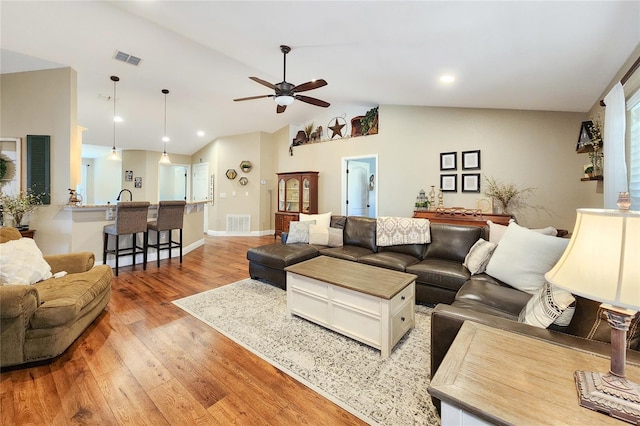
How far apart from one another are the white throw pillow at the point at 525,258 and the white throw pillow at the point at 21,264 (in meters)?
3.94

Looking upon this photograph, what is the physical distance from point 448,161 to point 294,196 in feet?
12.1

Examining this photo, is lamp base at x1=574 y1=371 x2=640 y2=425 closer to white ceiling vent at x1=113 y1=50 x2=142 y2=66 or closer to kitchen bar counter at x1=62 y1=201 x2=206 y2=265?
kitchen bar counter at x1=62 y1=201 x2=206 y2=265

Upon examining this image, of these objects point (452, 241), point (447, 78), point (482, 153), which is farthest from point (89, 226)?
point (482, 153)

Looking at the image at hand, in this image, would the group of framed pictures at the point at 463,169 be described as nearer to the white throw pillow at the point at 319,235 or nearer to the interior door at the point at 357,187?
the interior door at the point at 357,187

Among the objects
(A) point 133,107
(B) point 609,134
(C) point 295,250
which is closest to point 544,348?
(B) point 609,134

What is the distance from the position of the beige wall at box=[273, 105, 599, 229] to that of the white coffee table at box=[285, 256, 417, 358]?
322 cm

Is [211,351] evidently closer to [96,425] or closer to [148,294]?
[96,425]

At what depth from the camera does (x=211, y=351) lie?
2164 millimetres

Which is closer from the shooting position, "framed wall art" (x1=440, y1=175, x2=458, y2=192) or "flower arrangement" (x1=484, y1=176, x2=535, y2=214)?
"flower arrangement" (x1=484, y1=176, x2=535, y2=214)

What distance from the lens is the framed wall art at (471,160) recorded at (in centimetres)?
475

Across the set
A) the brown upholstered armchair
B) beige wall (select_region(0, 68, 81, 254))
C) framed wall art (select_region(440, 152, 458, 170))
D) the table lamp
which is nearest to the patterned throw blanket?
Answer: framed wall art (select_region(440, 152, 458, 170))

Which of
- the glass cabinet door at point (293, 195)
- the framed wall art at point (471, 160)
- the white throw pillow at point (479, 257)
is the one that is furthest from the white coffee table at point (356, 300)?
the glass cabinet door at point (293, 195)

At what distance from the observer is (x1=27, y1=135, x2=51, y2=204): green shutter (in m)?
3.78

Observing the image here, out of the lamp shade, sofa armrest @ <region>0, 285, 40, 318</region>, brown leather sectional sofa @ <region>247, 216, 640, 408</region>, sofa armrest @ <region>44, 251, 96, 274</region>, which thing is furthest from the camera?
sofa armrest @ <region>44, 251, 96, 274</region>
